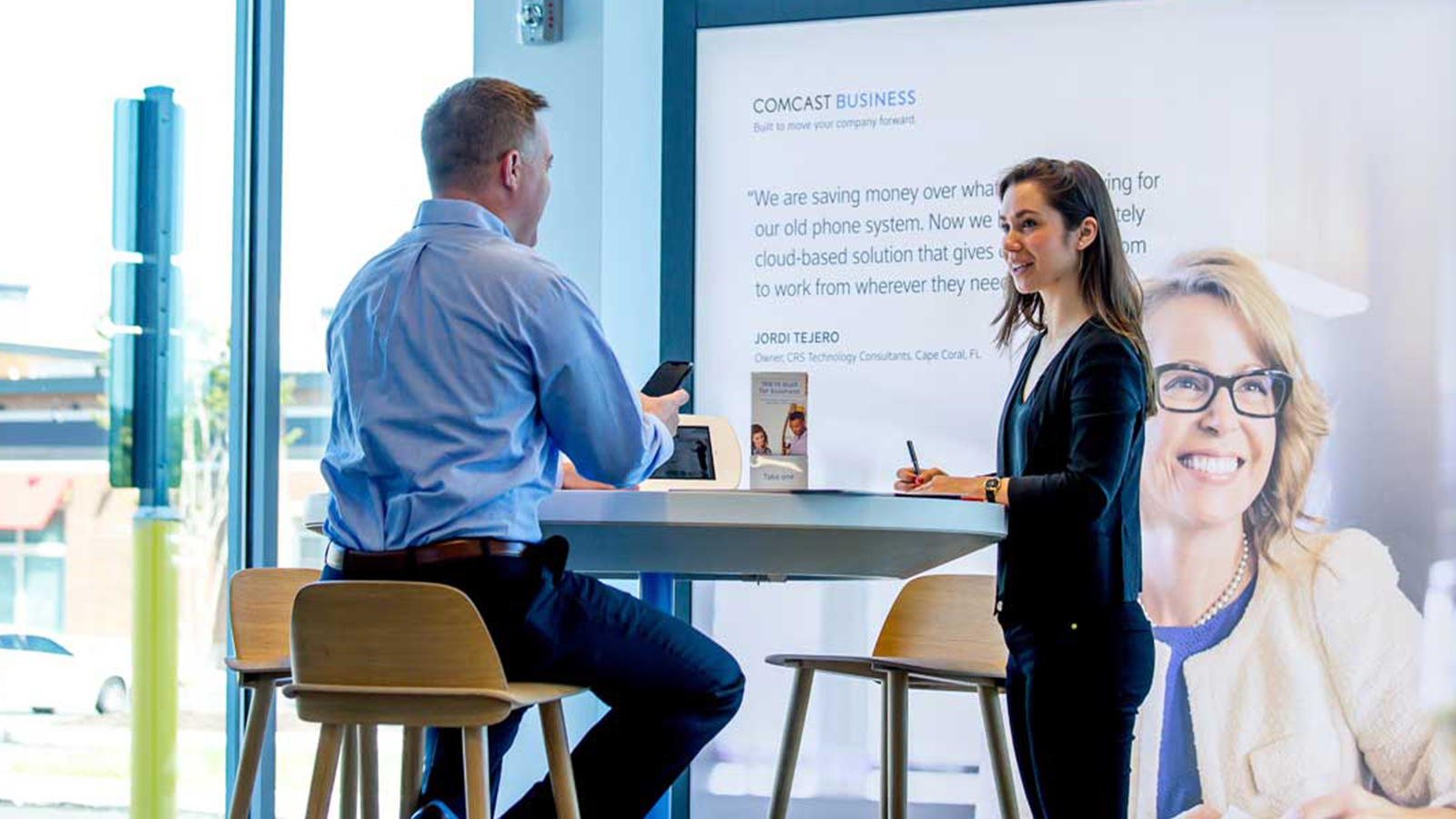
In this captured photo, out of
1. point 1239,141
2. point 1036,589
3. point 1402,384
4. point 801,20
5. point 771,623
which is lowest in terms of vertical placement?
point 771,623

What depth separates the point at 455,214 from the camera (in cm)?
282

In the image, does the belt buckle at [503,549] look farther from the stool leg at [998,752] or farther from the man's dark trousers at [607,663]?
the stool leg at [998,752]

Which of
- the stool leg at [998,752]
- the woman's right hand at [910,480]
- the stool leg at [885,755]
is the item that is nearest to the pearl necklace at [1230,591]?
the stool leg at [998,752]

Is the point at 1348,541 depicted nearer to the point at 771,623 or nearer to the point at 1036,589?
the point at 771,623

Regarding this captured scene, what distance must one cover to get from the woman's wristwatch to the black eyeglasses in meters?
1.96

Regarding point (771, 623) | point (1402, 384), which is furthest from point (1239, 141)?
point (771, 623)

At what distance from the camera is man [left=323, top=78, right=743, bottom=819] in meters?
2.66

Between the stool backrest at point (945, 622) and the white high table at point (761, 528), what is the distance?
0.55 m

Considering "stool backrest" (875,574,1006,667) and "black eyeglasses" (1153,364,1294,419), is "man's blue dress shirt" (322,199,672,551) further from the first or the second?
"black eyeglasses" (1153,364,1294,419)

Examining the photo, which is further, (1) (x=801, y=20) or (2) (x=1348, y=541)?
(1) (x=801, y=20)

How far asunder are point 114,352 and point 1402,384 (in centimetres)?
360

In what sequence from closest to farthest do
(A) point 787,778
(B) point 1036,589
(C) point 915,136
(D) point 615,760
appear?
(D) point 615,760, (B) point 1036,589, (A) point 787,778, (C) point 915,136

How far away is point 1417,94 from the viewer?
16.5 ft

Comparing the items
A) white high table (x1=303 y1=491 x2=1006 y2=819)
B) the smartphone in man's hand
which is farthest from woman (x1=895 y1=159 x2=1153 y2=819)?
the smartphone in man's hand
